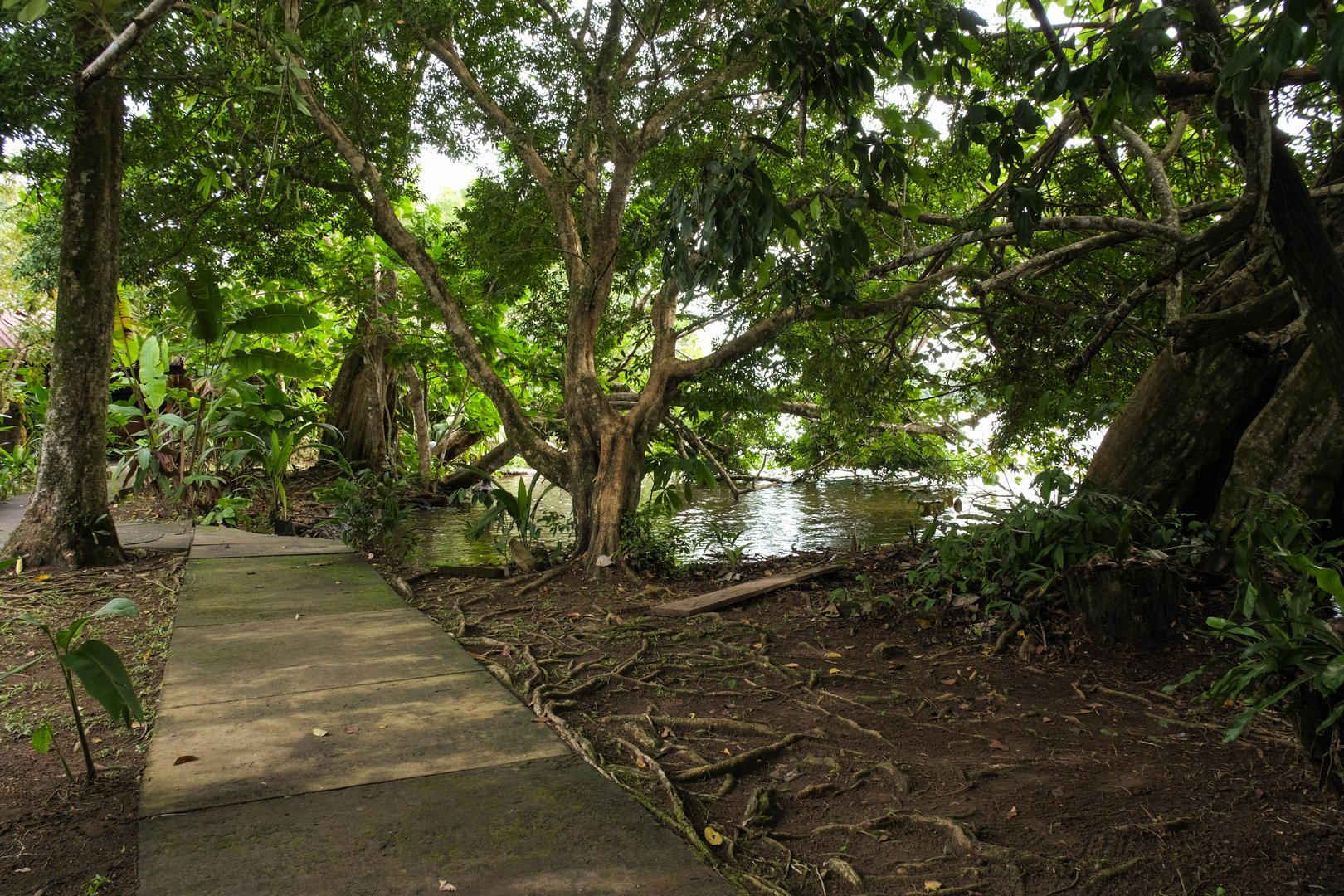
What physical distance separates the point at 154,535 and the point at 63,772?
5854 millimetres

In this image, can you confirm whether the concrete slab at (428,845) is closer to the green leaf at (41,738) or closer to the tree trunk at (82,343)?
the green leaf at (41,738)

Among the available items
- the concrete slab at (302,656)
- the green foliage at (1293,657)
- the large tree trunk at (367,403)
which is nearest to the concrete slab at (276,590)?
the concrete slab at (302,656)

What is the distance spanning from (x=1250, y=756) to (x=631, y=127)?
5501mm

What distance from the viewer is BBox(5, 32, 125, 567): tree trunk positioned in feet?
19.0

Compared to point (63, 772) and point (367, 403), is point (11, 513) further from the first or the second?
point (63, 772)

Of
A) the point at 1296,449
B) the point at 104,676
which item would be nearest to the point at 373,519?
the point at 104,676

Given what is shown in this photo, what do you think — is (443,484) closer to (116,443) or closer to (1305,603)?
(116,443)

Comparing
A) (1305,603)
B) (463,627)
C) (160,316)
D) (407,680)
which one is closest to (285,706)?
(407,680)

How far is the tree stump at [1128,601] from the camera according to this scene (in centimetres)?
428

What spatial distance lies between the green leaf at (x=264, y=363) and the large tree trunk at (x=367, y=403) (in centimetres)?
309

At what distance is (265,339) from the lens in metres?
13.8

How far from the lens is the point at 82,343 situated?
5.83 m

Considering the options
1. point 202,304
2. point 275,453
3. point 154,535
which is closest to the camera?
point 154,535

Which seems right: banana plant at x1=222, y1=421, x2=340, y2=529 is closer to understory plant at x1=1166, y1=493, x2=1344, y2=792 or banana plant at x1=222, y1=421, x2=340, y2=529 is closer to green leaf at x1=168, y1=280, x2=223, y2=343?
green leaf at x1=168, y1=280, x2=223, y2=343
